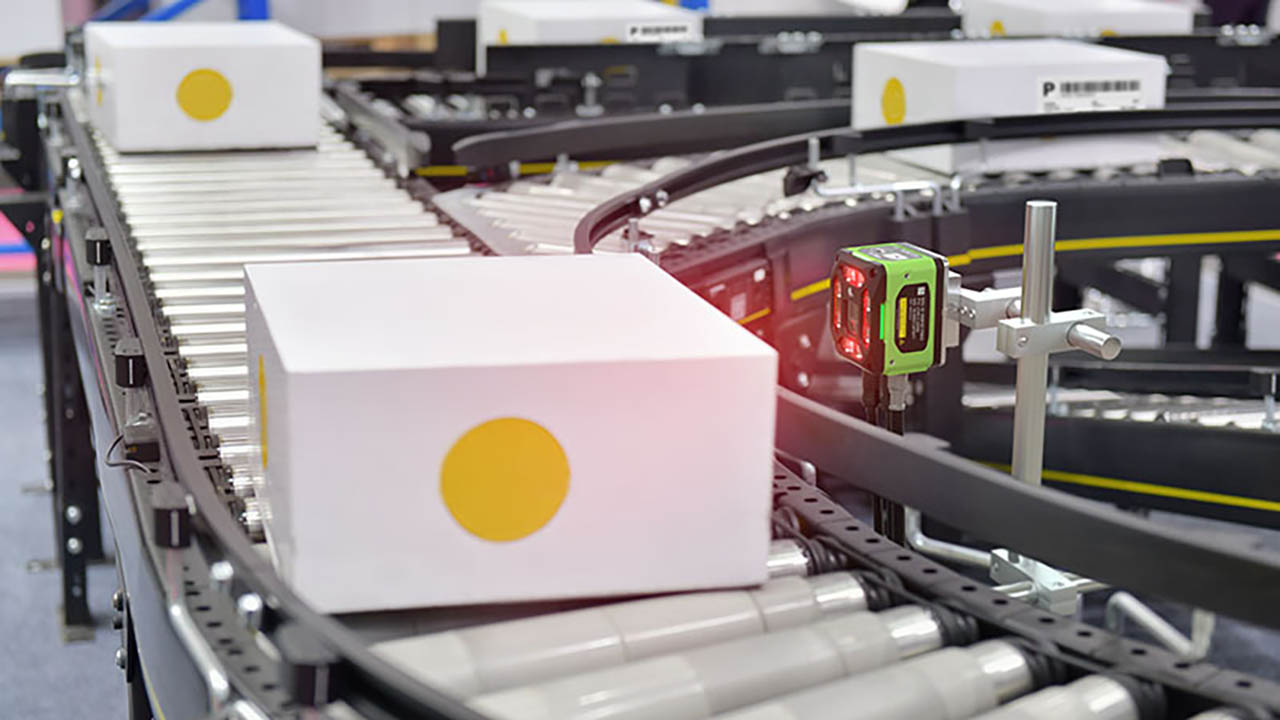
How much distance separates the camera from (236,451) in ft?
8.72

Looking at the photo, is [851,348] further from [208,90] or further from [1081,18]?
[1081,18]

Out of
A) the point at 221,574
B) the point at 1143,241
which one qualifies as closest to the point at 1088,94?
the point at 1143,241

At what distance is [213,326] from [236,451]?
0.78 m

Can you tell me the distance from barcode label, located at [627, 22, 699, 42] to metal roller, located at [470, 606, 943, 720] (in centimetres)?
569

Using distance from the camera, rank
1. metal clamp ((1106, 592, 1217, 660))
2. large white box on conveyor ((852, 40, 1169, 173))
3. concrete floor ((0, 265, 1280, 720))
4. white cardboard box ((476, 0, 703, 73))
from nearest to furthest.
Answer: metal clamp ((1106, 592, 1217, 660)), concrete floor ((0, 265, 1280, 720)), large white box on conveyor ((852, 40, 1169, 173)), white cardboard box ((476, 0, 703, 73))

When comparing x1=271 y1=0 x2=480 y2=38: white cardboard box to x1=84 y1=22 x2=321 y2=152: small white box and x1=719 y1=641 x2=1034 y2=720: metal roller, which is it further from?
x1=719 y1=641 x2=1034 y2=720: metal roller

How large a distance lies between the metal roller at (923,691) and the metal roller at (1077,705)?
4 centimetres

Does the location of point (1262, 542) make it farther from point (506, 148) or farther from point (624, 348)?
point (624, 348)

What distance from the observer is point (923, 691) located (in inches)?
75.4

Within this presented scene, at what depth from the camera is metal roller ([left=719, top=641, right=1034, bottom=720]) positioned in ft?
6.11

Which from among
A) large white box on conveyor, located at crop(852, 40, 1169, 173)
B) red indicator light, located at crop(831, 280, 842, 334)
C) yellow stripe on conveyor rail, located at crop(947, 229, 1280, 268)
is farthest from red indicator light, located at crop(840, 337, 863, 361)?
large white box on conveyor, located at crop(852, 40, 1169, 173)

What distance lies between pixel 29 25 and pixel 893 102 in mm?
6313

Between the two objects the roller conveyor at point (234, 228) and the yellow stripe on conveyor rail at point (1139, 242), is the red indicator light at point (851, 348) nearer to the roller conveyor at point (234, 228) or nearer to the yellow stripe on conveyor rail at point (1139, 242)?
the roller conveyor at point (234, 228)

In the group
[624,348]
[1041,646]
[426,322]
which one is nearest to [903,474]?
[1041,646]
